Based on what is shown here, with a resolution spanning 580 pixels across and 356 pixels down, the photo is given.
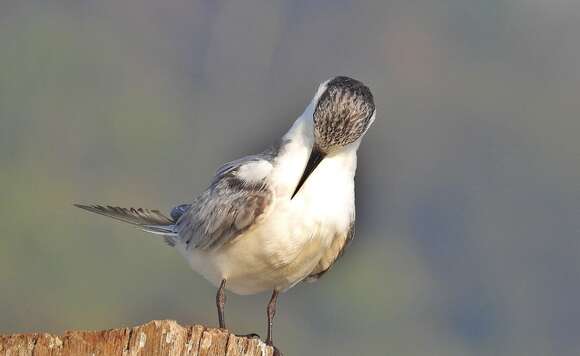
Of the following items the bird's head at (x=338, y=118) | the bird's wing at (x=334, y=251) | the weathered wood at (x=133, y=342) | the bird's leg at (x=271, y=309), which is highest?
the bird's head at (x=338, y=118)

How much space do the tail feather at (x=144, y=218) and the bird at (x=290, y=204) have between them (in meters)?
0.54

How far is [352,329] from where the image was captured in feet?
120

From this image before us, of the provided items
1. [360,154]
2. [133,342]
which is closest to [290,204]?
[360,154]

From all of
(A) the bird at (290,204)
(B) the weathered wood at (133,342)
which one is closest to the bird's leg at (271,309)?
(A) the bird at (290,204)

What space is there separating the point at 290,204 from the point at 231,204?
1.44ft

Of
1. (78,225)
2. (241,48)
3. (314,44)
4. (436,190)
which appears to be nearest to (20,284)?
(78,225)

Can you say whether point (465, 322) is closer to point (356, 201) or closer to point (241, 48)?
point (241, 48)

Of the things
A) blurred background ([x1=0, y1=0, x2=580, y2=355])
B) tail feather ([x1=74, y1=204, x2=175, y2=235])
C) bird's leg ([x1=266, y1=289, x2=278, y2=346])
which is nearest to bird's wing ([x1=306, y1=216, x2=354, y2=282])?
bird's leg ([x1=266, y1=289, x2=278, y2=346])

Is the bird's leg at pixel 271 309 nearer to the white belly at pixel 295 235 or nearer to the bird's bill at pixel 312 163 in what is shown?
the white belly at pixel 295 235

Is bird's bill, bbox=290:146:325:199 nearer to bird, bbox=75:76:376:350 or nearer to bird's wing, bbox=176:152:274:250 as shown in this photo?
bird, bbox=75:76:376:350

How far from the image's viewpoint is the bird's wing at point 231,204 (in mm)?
8812

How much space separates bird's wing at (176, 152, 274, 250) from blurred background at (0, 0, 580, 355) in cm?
87

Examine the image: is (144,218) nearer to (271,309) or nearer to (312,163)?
(271,309)

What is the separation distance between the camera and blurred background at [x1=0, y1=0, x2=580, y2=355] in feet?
108
